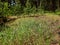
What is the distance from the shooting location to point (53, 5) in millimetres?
23344

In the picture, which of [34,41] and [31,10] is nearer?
[34,41]

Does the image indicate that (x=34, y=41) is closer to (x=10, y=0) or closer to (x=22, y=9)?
(x=22, y=9)

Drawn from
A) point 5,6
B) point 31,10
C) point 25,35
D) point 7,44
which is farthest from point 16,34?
point 31,10

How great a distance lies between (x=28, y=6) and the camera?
19594 millimetres

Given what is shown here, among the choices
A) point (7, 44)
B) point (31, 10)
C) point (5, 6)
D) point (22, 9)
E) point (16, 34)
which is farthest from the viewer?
point (22, 9)

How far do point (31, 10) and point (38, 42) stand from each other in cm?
1274

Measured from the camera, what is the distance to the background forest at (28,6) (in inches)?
688

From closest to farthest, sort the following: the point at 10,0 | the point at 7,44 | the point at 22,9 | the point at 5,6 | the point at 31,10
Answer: the point at 7,44
the point at 5,6
the point at 31,10
the point at 22,9
the point at 10,0

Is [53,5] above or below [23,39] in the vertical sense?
below

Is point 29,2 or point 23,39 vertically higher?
point 23,39

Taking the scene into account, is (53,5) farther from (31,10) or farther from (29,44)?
(29,44)

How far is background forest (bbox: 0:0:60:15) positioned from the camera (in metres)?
17.5

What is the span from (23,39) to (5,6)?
10.6 meters

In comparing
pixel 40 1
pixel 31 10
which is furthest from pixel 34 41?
pixel 40 1
